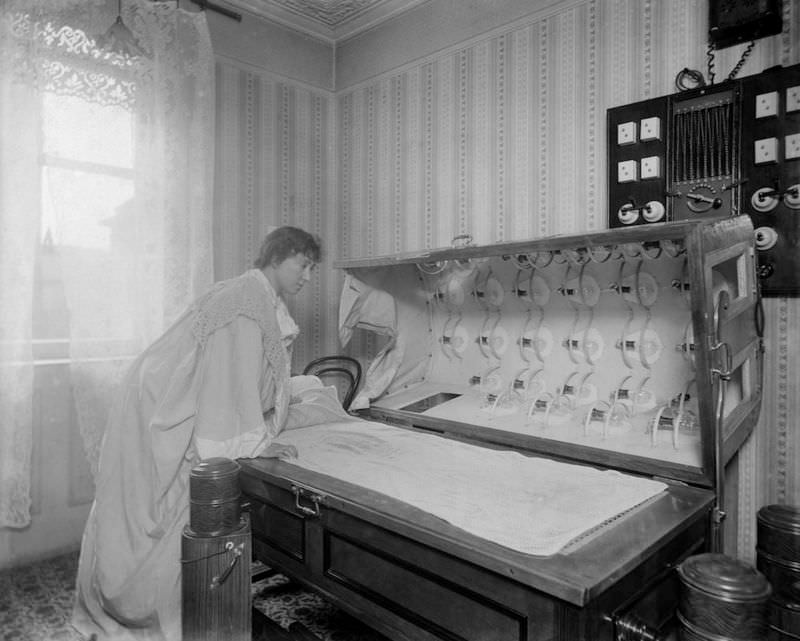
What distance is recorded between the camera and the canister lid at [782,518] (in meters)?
1.55

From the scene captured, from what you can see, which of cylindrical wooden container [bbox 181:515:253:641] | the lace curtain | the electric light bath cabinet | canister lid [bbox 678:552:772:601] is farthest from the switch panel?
the lace curtain

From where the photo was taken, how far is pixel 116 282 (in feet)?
9.35

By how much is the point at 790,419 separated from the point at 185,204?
2875 mm

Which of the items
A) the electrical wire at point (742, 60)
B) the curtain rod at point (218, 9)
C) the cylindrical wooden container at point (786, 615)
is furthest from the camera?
the curtain rod at point (218, 9)

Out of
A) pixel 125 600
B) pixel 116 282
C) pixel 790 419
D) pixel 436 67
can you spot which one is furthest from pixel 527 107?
pixel 125 600

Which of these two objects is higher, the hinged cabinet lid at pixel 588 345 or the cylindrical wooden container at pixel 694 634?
the hinged cabinet lid at pixel 588 345

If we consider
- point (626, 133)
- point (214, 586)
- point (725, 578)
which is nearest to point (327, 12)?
point (626, 133)

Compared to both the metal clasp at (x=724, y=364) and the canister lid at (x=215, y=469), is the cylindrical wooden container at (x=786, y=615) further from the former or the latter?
the canister lid at (x=215, y=469)

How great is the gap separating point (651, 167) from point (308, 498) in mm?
1855

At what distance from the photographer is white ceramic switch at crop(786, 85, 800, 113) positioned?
2.03 metres

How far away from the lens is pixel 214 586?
1.39 metres

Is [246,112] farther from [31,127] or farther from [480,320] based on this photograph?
[480,320]

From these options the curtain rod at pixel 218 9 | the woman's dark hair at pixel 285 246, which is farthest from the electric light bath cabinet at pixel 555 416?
the curtain rod at pixel 218 9

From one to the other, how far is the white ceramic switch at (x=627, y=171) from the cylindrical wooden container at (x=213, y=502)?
196 centimetres
